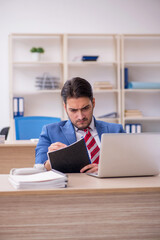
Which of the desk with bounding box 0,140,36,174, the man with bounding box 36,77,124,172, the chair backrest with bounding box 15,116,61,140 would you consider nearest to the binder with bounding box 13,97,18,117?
the chair backrest with bounding box 15,116,61,140

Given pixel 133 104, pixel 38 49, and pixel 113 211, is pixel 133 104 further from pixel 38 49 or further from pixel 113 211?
pixel 113 211

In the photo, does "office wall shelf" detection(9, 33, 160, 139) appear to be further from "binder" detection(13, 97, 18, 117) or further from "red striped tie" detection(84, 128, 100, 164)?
"red striped tie" detection(84, 128, 100, 164)

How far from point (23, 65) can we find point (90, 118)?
3466 millimetres

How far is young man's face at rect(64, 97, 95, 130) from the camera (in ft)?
7.13

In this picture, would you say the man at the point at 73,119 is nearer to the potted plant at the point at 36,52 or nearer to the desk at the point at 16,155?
the desk at the point at 16,155

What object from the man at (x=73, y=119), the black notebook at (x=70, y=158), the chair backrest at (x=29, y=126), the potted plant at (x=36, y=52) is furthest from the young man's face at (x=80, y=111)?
the potted plant at (x=36, y=52)

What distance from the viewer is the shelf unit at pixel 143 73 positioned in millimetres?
5645

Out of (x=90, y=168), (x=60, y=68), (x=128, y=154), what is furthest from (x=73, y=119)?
(x=60, y=68)

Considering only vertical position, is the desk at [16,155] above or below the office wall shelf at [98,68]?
below

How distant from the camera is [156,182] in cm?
161

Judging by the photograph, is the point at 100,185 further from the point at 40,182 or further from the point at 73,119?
the point at 73,119

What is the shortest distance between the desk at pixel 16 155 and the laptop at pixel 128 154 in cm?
149

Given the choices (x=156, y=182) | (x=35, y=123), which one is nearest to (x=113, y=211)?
(x=156, y=182)

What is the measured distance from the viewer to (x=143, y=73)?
224 inches
